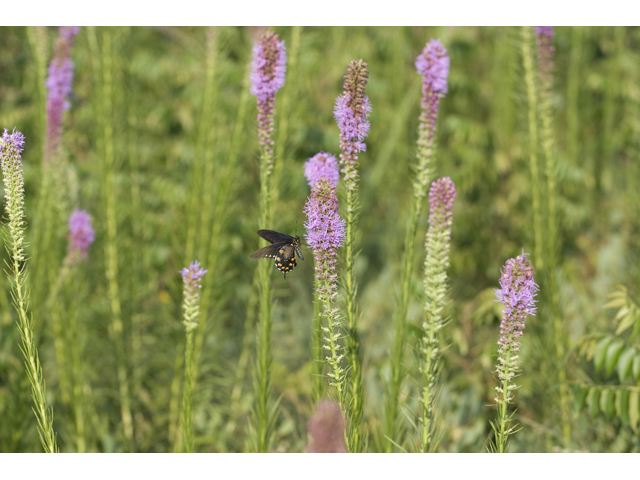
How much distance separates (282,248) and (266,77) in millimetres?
432

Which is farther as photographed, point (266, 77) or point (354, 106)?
point (266, 77)

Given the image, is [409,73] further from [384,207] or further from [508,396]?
[508,396]

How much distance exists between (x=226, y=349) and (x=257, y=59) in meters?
1.98

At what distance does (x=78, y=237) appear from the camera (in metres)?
2.12

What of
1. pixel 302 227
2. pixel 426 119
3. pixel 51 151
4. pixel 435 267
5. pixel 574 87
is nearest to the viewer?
pixel 435 267

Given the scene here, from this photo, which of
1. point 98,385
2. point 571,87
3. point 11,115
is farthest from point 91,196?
point 571,87

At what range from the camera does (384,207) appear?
3945 mm

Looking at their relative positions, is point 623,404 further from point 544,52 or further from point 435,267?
point 544,52

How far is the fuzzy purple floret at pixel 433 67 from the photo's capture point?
131cm

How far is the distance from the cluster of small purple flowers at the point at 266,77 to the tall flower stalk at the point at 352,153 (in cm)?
24

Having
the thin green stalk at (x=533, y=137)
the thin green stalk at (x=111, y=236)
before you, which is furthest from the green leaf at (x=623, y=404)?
the thin green stalk at (x=111, y=236)

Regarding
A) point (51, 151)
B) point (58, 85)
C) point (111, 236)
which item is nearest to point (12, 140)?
point (51, 151)

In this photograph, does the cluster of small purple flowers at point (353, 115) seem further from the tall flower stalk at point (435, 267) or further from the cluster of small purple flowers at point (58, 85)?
the cluster of small purple flowers at point (58, 85)

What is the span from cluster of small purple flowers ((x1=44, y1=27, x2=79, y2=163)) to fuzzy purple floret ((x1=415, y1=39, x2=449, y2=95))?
1.31 meters
